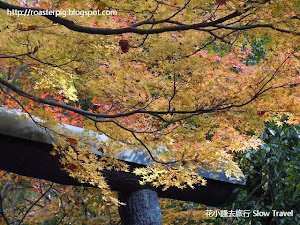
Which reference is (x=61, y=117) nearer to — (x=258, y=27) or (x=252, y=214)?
(x=252, y=214)

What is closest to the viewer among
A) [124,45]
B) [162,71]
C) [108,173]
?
[162,71]

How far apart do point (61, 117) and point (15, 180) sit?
173 centimetres

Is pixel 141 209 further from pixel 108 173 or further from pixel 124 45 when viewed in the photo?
pixel 124 45

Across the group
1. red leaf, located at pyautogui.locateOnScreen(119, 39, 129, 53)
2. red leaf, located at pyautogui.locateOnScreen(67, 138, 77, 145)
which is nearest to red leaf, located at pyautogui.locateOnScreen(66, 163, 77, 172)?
red leaf, located at pyautogui.locateOnScreen(67, 138, 77, 145)

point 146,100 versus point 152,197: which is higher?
point 146,100

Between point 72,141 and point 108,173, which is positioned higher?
point 72,141

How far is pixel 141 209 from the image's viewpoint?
5.49 metres

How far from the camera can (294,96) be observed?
3.37 meters

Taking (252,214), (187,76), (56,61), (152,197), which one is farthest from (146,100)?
(252,214)

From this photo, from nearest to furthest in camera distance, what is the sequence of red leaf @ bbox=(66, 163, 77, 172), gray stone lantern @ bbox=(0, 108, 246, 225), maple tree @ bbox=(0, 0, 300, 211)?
maple tree @ bbox=(0, 0, 300, 211)
red leaf @ bbox=(66, 163, 77, 172)
gray stone lantern @ bbox=(0, 108, 246, 225)

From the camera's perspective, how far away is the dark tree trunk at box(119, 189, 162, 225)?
5457 millimetres

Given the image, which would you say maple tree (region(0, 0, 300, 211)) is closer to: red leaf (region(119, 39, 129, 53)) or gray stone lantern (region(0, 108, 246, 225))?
red leaf (region(119, 39, 129, 53))

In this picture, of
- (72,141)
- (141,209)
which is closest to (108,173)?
(141,209)

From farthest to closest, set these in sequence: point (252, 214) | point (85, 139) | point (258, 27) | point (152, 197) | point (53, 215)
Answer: point (53, 215), point (252, 214), point (152, 197), point (85, 139), point (258, 27)
